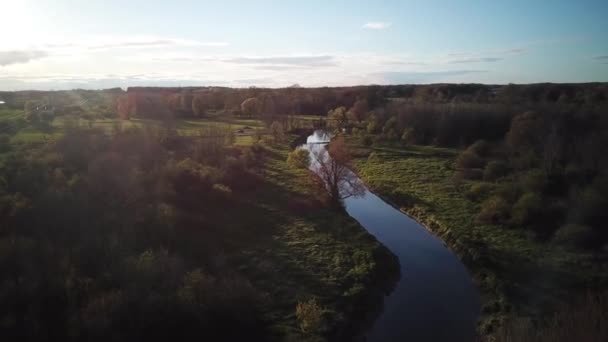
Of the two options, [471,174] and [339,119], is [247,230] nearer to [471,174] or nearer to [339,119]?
[471,174]

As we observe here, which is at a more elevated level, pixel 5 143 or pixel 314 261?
pixel 5 143

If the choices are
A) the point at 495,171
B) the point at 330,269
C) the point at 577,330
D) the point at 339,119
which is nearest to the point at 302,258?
the point at 330,269

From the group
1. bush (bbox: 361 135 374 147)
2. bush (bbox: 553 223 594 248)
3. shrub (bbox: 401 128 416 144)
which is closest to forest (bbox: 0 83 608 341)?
bush (bbox: 553 223 594 248)

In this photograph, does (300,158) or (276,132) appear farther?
(276,132)

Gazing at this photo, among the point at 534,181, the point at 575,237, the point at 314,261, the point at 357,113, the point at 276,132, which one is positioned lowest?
the point at 314,261

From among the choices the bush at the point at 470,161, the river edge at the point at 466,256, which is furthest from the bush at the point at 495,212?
the bush at the point at 470,161

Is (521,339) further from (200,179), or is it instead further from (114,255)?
(200,179)

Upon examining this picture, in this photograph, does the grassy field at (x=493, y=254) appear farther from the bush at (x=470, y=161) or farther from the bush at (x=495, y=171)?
the bush at (x=470, y=161)
